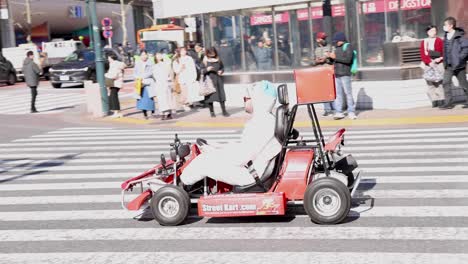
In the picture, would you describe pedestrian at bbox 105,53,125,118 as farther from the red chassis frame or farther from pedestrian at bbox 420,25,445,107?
the red chassis frame

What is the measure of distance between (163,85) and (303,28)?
431cm

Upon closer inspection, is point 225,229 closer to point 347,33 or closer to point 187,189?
point 187,189

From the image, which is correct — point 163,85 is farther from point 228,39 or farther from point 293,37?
point 228,39

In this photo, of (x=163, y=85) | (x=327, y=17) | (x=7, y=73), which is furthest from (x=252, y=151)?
(x=7, y=73)

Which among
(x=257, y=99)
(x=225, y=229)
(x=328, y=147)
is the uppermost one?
(x=257, y=99)

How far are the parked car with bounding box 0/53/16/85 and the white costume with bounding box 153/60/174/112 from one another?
1935 cm

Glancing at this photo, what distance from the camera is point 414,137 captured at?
13398mm

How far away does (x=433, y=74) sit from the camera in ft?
54.2

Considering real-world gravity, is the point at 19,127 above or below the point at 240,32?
below

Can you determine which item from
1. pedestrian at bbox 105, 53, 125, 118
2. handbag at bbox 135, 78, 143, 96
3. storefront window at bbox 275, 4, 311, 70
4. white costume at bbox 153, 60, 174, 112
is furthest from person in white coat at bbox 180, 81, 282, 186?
storefront window at bbox 275, 4, 311, 70

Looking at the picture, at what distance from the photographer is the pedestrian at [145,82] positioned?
62.6 feet

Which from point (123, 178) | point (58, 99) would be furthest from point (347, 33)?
point (58, 99)

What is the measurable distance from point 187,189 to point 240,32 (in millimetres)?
14904

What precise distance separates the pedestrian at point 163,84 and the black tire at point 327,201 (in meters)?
12.0
